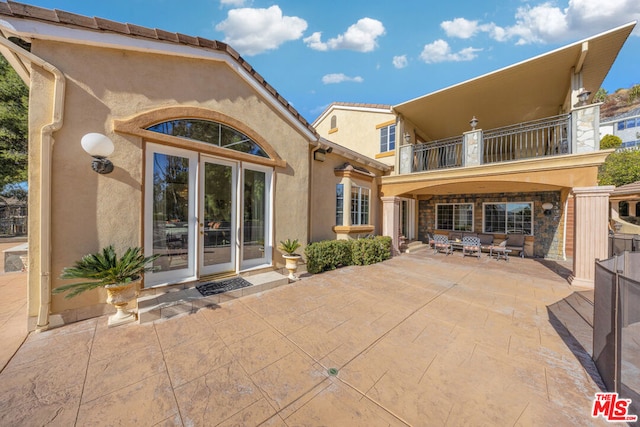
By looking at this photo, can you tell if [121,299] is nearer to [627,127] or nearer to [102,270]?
[102,270]

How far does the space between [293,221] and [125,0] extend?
690 cm

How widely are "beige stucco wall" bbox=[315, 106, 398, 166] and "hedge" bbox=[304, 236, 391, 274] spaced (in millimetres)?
4470

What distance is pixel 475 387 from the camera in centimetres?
241

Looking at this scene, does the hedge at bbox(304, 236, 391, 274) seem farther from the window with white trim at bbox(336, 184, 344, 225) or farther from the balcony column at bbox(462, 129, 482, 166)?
the balcony column at bbox(462, 129, 482, 166)

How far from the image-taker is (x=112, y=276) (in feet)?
11.2

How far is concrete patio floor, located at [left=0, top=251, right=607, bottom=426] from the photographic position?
207 cm

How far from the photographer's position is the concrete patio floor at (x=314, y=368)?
2.07m

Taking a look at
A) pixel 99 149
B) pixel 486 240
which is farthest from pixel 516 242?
pixel 99 149

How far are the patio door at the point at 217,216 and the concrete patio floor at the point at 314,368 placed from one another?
3.98ft

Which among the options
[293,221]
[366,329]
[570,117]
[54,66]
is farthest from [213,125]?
[570,117]

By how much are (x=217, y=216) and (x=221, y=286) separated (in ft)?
4.97

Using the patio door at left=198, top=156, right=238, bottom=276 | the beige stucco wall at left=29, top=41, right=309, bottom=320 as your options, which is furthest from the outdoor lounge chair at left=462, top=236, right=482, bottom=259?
the beige stucco wall at left=29, top=41, right=309, bottom=320

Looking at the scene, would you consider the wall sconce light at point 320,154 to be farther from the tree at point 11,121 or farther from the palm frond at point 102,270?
the tree at point 11,121

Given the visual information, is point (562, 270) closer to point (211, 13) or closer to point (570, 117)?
point (570, 117)
